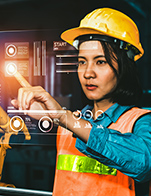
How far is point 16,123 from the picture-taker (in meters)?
1.49

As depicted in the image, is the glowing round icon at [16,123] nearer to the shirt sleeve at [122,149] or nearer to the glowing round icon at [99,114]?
the glowing round icon at [99,114]

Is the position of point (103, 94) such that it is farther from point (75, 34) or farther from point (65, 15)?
point (65, 15)

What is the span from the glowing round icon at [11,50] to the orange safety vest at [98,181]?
605 mm

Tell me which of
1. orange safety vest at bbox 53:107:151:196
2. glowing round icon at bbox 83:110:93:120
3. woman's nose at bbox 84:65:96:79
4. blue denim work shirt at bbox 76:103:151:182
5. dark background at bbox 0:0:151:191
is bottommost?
orange safety vest at bbox 53:107:151:196

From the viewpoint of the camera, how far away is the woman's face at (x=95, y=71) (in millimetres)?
1318

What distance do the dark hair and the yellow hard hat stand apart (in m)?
0.06

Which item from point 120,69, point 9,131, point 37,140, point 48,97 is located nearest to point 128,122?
point 120,69

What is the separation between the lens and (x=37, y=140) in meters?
1.52

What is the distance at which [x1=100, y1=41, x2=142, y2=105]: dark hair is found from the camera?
4.31 ft

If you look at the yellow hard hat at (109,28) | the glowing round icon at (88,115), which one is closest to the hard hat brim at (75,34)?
the yellow hard hat at (109,28)

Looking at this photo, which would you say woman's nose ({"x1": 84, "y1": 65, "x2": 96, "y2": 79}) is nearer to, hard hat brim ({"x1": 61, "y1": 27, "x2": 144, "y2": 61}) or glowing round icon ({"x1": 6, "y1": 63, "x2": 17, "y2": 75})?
hard hat brim ({"x1": 61, "y1": 27, "x2": 144, "y2": 61})

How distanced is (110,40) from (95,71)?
176mm

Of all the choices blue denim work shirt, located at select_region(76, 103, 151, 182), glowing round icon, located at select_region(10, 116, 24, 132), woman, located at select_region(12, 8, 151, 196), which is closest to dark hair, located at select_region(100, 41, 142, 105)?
woman, located at select_region(12, 8, 151, 196)

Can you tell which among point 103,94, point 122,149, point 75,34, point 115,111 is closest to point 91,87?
point 103,94
